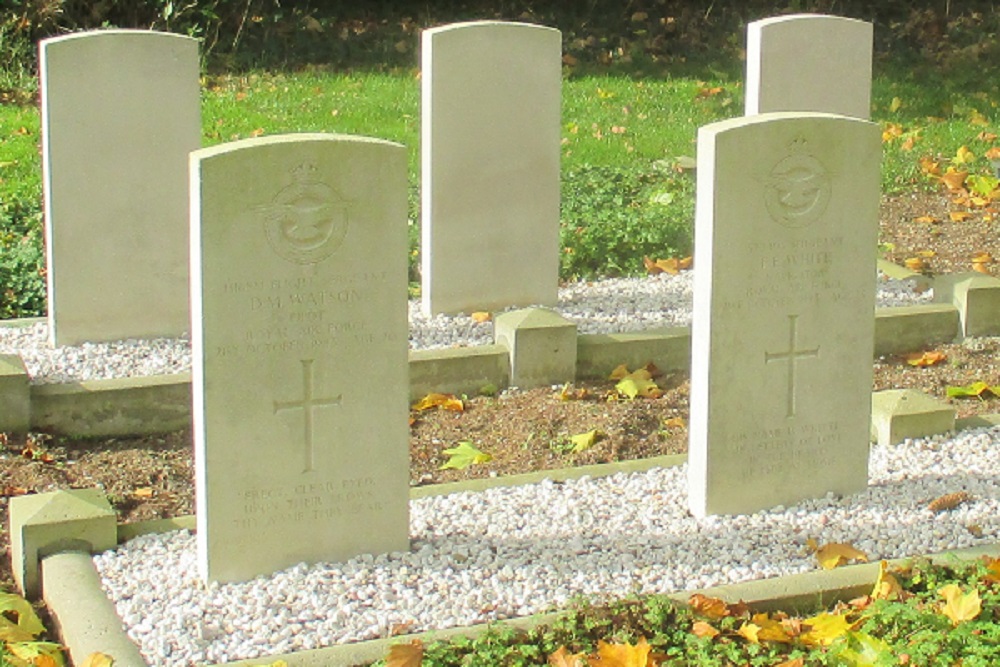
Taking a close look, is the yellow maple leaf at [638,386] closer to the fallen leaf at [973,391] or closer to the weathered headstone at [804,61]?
the fallen leaf at [973,391]

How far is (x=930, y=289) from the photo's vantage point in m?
8.72

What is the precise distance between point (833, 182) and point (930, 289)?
3457 millimetres

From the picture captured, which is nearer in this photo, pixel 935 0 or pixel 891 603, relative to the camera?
pixel 891 603

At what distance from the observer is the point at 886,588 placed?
16.3 feet

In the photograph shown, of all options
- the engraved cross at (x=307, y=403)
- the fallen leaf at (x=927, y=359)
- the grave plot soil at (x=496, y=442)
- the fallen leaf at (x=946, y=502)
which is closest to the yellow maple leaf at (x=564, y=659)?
the engraved cross at (x=307, y=403)

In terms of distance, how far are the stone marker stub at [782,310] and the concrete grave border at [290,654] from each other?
0.66 m

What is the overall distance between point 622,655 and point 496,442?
2296 millimetres

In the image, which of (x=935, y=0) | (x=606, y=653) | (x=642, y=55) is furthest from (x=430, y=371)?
(x=935, y=0)

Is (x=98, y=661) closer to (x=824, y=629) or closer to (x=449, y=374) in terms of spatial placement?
(x=824, y=629)

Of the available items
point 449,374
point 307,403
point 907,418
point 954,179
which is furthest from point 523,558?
point 954,179

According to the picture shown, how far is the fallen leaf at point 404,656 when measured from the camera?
178 inches

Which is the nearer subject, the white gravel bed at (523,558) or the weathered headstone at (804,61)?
the white gravel bed at (523,558)

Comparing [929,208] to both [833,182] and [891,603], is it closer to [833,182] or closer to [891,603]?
[833,182]

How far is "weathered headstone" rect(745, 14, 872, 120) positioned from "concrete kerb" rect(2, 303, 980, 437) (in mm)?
1342
